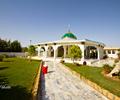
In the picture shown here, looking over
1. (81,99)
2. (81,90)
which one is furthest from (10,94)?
(81,90)

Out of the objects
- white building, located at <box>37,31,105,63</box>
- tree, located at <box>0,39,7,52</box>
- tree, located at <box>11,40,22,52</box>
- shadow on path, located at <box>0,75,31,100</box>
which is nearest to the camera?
shadow on path, located at <box>0,75,31,100</box>

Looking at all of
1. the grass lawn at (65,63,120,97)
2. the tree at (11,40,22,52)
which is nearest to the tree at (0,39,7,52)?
the tree at (11,40,22,52)

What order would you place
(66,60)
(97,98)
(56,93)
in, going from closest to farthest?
(97,98), (56,93), (66,60)

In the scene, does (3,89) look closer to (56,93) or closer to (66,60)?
(56,93)

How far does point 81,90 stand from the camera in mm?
11133

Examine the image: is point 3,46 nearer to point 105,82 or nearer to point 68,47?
point 68,47

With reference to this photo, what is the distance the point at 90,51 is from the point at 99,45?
780 centimetres

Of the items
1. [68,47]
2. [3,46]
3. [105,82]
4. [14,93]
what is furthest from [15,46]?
[14,93]

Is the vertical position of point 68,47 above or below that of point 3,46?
below

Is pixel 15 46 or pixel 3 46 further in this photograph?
pixel 15 46

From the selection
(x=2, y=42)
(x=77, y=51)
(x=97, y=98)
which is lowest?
(x=97, y=98)

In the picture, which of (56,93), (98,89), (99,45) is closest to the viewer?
(56,93)

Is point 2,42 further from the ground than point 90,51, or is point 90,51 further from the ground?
point 2,42

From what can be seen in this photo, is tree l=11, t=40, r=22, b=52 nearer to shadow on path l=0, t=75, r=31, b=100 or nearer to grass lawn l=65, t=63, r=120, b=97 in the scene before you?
grass lawn l=65, t=63, r=120, b=97
